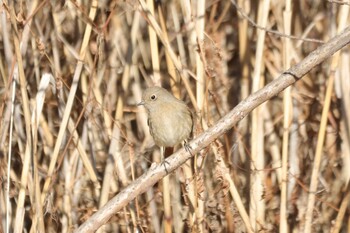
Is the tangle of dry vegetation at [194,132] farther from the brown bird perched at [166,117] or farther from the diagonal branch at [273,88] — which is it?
the diagonal branch at [273,88]

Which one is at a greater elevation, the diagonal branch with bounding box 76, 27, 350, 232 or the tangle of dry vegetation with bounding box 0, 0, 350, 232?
the tangle of dry vegetation with bounding box 0, 0, 350, 232

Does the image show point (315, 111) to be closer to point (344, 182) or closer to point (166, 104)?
point (344, 182)

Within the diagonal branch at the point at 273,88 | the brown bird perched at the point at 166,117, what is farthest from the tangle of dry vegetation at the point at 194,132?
the diagonal branch at the point at 273,88

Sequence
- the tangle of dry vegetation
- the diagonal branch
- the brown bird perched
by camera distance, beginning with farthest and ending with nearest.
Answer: the tangle of dry vegetation < the brown bird perched < the diagonal branch

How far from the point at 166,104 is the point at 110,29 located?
53cm

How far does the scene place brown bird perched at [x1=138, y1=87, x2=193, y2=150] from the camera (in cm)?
251

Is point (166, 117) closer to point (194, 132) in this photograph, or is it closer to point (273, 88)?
point (194, 132)

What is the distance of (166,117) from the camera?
2.56 m

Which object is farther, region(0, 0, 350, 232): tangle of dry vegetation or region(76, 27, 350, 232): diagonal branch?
region(0, 0, 350, 232): tangle of dry vegetation

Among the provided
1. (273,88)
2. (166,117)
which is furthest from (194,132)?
(273,88)

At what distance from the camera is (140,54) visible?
9.99ft

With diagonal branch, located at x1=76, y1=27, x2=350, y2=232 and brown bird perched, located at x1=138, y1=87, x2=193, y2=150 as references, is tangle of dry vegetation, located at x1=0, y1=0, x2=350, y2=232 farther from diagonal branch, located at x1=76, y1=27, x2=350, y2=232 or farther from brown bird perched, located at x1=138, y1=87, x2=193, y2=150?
diagonal branch, located at x1=76, y1=27, x2=350, y2=232

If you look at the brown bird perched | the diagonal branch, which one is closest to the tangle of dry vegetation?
the brown bird perched

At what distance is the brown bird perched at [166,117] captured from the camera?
251cm
